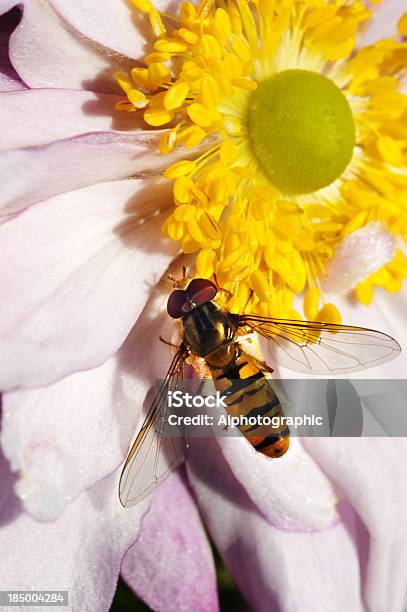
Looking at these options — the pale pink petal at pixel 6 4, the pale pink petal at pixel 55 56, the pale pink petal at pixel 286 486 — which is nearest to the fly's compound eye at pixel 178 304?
the pale pink petal at pixel 286 486

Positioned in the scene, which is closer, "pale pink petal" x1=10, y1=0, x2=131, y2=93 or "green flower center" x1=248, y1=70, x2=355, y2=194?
"pale pink petal" x1=10, y1=0, x2=131, y2=93

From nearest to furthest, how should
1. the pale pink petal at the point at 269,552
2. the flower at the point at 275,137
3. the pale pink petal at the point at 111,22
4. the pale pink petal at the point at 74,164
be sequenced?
the pale pink petal at the point at 74,164
the pale pink petal at the point at 111,22
the flower at the point at 275,137
the pale pink petal at the point at 269,552

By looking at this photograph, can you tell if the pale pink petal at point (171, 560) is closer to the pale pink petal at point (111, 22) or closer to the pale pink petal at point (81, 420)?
the pale pink petal at point (81, 420)

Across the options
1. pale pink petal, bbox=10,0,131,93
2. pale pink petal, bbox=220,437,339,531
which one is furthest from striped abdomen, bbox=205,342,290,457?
pale pink petal, bbox=10,0,131,93

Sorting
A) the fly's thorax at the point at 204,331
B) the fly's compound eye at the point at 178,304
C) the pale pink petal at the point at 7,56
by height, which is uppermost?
the pale pink petal at the point at 7,56

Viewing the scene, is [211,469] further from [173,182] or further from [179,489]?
[173,182]

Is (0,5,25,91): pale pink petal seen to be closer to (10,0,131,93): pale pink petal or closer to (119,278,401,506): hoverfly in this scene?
(10,0,131,93): pale pink petal

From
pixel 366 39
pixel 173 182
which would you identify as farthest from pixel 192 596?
pixel 366 39
